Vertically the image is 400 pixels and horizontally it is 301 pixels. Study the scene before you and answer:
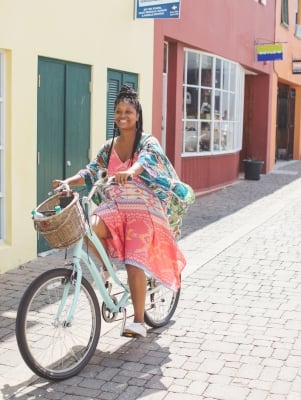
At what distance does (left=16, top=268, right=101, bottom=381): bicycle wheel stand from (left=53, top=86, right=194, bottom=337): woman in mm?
350

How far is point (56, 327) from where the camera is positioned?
4.05 meters

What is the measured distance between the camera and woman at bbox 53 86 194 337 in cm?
442

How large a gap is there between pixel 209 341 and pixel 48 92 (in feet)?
12.3

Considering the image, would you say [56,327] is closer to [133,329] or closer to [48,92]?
[133,329]

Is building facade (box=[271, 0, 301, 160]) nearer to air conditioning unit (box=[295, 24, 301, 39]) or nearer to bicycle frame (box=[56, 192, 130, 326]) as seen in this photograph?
air conditioning unit (box=[295, 24, 301, 39])

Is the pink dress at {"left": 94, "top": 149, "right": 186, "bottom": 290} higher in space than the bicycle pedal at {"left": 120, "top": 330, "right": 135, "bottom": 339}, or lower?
higher

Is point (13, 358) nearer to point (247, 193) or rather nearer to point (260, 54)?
point (247, 193)

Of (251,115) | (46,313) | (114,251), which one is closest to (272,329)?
(114,251)

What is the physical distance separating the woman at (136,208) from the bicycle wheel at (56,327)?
350 mm

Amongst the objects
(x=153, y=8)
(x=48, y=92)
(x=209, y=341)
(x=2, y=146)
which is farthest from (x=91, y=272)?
(x=153, y=8)

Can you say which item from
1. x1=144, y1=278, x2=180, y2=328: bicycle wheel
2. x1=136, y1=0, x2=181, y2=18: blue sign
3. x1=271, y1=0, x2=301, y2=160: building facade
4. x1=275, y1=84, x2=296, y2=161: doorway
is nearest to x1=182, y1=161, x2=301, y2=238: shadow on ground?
x1=271, y1=0, x2=301, y2=160: building facade

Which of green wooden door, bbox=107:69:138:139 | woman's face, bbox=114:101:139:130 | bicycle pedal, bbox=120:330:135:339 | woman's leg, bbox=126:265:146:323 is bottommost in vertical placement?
bicycle pedal, bbox=120:330:135:339

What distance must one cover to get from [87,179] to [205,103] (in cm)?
889

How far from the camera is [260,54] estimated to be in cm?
1616
